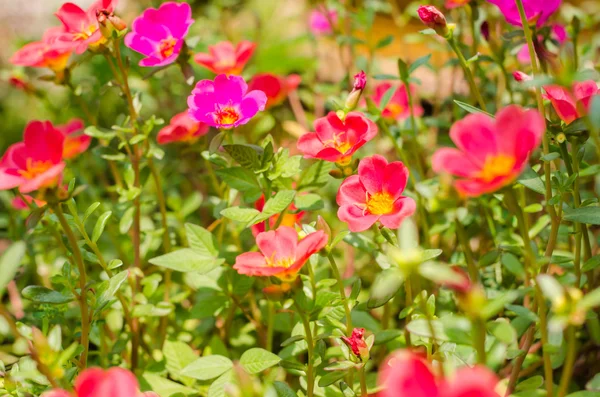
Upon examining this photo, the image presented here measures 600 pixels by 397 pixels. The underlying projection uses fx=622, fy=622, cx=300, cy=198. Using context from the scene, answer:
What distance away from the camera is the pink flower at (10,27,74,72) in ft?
3.56

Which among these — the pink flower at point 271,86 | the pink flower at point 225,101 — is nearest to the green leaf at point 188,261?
the pink flower at point 225,101

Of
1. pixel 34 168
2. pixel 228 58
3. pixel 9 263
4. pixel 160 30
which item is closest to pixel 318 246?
pixel 9 263

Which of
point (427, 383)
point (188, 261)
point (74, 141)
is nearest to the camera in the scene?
point (427, 383)

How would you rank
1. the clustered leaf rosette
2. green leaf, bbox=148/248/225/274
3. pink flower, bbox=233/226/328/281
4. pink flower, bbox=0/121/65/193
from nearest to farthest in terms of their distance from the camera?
the clustered leaf rosette < pink flower, bbox=233/226/328/281 < pink flower, bbox=0/121/65/193 < green leaf, bbox=148/248/225/274

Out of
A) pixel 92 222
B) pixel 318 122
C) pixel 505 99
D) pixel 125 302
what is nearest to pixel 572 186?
pixel 318 122

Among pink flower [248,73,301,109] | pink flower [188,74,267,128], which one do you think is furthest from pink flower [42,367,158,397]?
pink flower [248,73,301,109]

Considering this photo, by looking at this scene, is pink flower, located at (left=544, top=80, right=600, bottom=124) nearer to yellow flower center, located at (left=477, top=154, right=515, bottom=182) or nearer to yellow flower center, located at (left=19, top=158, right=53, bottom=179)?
yellow flower center, located at (left=477, top=154, right=515, bottom=182)

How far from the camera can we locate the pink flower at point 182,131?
1.22 meters

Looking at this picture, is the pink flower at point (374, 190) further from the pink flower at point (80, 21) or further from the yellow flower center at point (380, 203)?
the pink flower at point (80, 21)

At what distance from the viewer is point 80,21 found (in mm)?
1134

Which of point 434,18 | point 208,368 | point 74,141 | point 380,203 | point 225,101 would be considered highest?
point 434,18

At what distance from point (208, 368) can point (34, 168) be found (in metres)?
0.40

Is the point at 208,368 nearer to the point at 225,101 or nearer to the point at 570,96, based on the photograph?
the point at 225,101

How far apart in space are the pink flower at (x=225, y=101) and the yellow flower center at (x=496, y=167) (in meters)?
0.41
